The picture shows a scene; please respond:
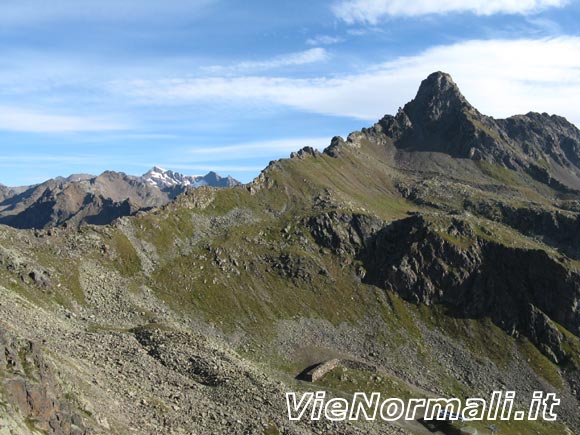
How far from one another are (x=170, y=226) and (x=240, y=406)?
101m

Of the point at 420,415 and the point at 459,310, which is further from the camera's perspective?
the point at 459,310

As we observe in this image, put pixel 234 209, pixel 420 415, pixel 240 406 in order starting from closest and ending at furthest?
pixel 240 406
pixel 420 415
pixel 234 209

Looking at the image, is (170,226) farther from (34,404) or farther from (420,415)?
(34,404)

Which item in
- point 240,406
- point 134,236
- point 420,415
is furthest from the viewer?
point 134,236

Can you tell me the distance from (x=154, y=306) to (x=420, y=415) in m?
69.1

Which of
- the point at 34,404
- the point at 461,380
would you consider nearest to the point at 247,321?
the point at 461,380

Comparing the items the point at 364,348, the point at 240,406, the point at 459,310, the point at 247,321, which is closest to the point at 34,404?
the point at 240,406

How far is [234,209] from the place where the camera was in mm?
184875

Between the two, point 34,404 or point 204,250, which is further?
point 204,250

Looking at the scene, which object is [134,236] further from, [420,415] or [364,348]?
[420,415]

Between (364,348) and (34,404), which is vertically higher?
(34,404)

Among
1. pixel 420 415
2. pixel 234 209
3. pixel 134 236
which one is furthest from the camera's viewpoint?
pixel 234 209

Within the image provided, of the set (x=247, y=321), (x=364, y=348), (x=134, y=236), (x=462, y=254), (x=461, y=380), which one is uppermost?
(x=134, y=236)

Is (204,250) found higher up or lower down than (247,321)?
higher up
